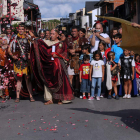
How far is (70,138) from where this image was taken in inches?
217

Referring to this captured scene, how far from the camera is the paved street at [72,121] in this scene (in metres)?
5.71

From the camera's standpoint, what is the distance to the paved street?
5707 mm

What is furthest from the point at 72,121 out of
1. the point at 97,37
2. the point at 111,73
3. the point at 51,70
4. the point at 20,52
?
the point at 97,37

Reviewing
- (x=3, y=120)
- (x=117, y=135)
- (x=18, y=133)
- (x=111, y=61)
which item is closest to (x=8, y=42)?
(x=111, y=61)

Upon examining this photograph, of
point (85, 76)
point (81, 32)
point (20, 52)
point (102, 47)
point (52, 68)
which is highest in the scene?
point (81, 32)

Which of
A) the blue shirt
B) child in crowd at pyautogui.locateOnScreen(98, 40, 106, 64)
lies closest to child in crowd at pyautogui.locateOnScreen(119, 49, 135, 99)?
the blue shirt

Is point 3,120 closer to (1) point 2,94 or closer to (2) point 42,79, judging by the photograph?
(2) point 42,79

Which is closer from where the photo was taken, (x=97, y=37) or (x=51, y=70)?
(x=51, y=70)

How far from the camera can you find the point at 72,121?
22.3 feet

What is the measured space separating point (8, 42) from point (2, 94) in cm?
164

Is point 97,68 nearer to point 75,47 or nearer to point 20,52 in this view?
point 75,47

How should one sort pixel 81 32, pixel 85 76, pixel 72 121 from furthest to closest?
pixel 81 32, pixel 85 76, pixel 72 121

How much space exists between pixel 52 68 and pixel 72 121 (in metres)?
2.93

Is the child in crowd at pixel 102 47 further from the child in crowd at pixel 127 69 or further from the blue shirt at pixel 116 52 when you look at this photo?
the child in crowd at pixel 127 69
